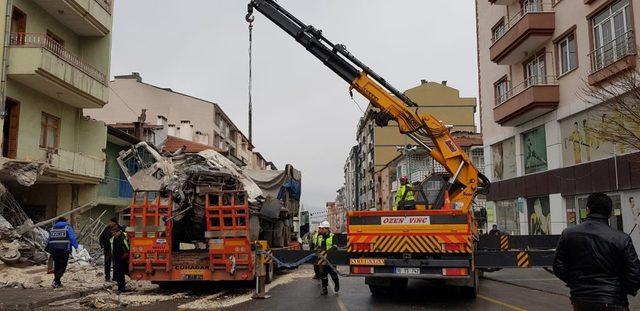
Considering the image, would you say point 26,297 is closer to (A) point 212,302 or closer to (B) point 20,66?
(A) point 212,302

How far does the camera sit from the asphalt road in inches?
389

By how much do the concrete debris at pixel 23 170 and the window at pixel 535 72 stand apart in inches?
746

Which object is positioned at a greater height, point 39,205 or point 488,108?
point 488,108

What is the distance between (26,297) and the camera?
34.4 ft

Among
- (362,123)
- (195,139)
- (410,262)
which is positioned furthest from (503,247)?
(362,123)

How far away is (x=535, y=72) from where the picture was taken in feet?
75.5

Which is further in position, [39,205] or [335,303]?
[39,205]

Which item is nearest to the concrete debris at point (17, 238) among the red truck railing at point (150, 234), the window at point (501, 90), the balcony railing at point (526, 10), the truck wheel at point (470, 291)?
the red truck railing at point (150, 234)

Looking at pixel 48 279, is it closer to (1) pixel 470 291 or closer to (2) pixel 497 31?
(1) pixel 470 291

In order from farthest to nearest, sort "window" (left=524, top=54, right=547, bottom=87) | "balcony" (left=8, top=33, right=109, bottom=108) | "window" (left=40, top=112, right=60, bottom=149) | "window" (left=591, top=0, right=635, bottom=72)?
"window" (left=524, top=54, right=547, bottom=87) < "window" (left=40, top=112, right=60, bottom=149) < "balcony" (left=8, top=33, right=109, bottom=108) < "window" (left=591, top=0, right=635, bottom=72)

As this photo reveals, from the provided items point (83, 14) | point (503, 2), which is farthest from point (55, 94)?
point (503, 2)

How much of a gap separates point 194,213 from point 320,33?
5.73 metres

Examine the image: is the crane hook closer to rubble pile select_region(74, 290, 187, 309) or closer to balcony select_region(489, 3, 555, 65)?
rubble pile select_region(74, 290, 187, 309)

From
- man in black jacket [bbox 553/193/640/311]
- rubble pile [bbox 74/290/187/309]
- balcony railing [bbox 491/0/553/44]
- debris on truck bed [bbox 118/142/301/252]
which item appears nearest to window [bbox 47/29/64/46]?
debris on truck bed [bbox 118/142/301/252]
